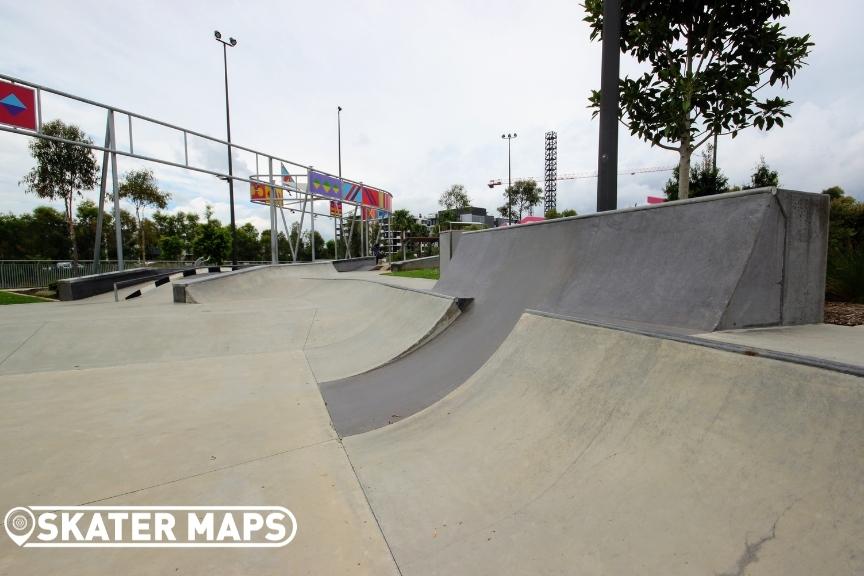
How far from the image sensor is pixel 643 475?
7.24 feet

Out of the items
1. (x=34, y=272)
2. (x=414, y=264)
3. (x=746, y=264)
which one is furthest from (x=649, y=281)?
(x=34, y=272)

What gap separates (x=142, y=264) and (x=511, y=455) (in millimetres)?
29961

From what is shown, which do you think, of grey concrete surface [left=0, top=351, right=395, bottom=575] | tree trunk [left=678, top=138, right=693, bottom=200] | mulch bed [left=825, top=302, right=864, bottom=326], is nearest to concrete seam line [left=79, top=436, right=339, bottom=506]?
grey concrete surface [left=0, top=351, right=395, bottom=575]

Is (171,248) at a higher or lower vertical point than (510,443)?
higher

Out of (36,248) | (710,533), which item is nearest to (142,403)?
(710,533)

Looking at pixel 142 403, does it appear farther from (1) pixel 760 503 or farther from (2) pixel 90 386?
(1) pixel 760 503

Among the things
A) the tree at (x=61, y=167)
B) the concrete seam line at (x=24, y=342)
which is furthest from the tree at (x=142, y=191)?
the concrete seam line at (x=24, y=342)

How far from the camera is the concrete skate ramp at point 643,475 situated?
168 centimetres

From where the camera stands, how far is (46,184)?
22703 mm

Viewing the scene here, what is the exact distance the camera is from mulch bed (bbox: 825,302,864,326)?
4.09m

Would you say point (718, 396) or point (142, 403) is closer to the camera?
point (718, 396)

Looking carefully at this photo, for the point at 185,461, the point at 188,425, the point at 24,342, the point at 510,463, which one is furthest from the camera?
the point at 24,342

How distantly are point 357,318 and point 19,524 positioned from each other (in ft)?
20.8

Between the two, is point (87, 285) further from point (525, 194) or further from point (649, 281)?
point (525, 194)
